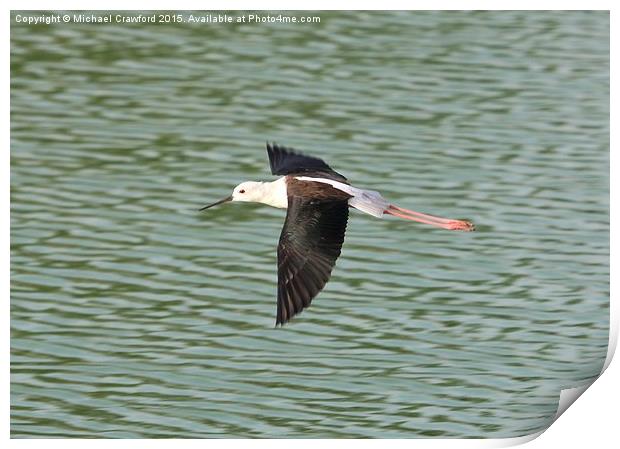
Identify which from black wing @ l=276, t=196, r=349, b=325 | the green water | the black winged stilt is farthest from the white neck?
the green water

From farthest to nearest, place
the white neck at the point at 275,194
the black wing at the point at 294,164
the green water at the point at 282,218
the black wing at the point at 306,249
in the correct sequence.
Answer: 1. the black wing at the point at 294,164
2. the white neck at the point at 275,194
3. the green water at the point at 282,218
4. the black wing at the point at 306,249

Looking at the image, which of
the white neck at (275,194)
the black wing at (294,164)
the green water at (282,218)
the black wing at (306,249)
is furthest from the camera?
the black wing at (294,164)

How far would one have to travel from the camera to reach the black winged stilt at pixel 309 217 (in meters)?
7.49

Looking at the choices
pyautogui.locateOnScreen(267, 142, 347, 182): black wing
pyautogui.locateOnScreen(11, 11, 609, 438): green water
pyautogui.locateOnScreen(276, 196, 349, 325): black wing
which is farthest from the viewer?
pyautogui.locateOnScreen(267, 142, 347, 182): black wing

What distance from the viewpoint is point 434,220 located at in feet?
27.4

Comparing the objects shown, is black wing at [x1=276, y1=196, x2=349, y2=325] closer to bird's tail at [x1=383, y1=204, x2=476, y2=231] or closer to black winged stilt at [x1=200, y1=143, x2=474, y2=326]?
black winged stilt at [x1=200, y1=143, x2=474, y2=326]

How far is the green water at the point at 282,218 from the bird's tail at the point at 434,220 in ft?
0.64

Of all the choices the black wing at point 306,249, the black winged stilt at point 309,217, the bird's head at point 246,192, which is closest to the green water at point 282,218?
the bird's head at point 246,192

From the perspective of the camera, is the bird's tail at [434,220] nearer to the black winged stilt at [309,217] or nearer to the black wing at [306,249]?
the black winged stilt at [309,217]

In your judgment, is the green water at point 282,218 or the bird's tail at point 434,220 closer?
the green water at point 282,218

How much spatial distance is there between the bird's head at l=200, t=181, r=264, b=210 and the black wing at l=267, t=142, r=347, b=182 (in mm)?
101

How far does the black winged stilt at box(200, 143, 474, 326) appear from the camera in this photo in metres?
7.49
